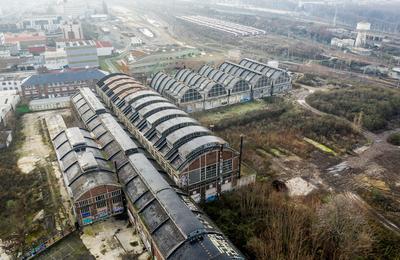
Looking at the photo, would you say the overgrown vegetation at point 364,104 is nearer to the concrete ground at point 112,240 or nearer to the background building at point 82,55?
the concrete ground at point 112,240

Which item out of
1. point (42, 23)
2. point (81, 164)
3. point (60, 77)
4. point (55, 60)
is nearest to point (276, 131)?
point (81, 164)

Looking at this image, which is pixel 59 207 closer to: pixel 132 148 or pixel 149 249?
pixel 132 148

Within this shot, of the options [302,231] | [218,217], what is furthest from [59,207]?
[302,231]

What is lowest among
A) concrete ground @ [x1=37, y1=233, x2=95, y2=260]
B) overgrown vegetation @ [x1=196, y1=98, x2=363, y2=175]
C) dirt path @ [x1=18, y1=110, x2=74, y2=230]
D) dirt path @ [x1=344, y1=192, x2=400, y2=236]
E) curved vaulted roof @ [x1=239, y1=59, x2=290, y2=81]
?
concrete ground @ [x1=37, y1=233, x2=95, y2=260]

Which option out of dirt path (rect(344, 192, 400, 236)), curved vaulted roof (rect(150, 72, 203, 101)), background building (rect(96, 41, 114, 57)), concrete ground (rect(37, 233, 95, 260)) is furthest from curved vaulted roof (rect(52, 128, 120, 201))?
background building (rect(96, 41, 114, 57))

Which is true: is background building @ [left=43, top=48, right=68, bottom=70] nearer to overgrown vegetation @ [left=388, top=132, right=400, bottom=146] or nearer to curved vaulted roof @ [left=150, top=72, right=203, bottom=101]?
curved vaulted roof @ [left=150, top=72, right=203, bottom=101]

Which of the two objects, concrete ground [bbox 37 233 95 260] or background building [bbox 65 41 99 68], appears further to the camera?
background building [bbox 65 41 99 68]

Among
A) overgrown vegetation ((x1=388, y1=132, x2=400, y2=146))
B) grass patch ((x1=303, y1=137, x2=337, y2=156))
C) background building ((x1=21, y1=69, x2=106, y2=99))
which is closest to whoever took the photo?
grass patch ((x1=303, y1=137, x2=337, y2=156))
